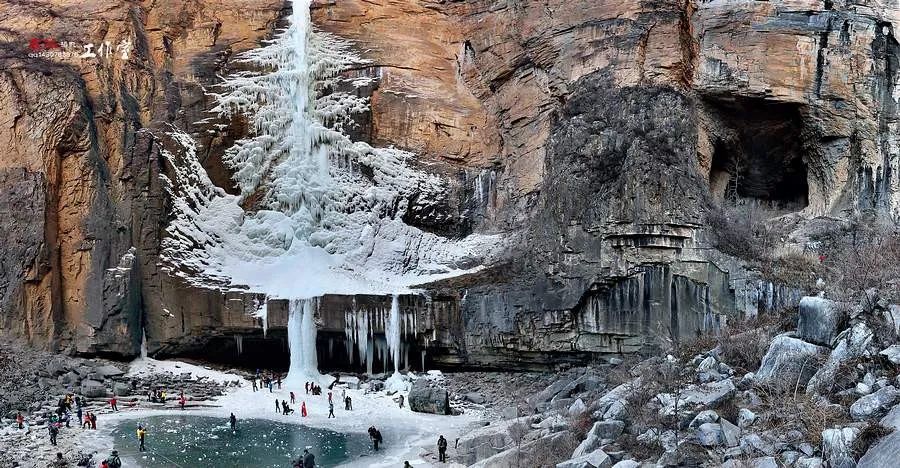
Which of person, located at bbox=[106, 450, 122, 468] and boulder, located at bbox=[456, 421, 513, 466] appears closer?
boulder, located at bbox=[456, 421, 513, 466]

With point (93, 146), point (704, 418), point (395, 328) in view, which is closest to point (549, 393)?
point (395, 328)

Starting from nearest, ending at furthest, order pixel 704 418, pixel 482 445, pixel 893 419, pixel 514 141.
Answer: pixel 893 419 → pixel 704 418 → pixel 482 445 → pixel 514 141

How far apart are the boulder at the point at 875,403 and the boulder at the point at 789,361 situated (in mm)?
1720

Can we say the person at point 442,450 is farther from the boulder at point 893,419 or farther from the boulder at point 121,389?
the boulder at point 121,389

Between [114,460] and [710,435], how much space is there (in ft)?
46.4

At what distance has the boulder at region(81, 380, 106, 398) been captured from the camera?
2747 centimetres

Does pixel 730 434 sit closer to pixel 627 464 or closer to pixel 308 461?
pixel 627 464

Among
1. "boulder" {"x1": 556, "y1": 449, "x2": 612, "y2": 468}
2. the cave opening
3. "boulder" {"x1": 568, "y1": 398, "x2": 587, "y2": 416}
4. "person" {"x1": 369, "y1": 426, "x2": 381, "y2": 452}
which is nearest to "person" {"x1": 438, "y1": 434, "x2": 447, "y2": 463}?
"person" {"x1": 369, "y1": 426, "x2": 381, "y2": 452}

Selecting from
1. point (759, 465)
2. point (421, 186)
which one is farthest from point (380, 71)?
point (759, 465)

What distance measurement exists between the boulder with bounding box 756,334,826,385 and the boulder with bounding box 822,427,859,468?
7.88 feet

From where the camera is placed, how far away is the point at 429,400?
1005 inches

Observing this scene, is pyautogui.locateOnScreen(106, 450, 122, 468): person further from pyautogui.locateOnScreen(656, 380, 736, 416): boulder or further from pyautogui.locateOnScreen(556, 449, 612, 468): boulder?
pyautogui.locateOnScreen(656, 380, 736, 416): boulder

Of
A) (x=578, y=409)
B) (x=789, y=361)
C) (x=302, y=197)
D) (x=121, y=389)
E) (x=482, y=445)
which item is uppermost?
(x=302, y=197)

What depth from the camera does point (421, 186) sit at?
109 feet
